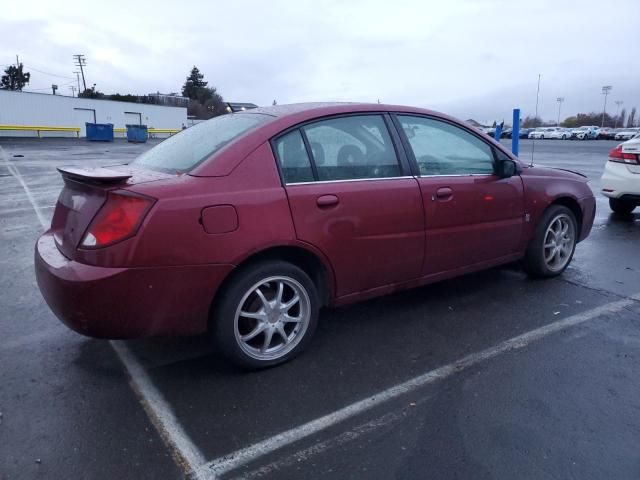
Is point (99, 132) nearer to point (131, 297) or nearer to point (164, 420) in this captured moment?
point (131, 297)

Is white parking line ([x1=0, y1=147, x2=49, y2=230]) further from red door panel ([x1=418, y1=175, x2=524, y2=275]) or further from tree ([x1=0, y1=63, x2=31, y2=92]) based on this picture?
tree ([x1=0, y1=63, x2=31, y2=92])

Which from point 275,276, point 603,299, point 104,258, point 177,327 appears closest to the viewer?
point 104,258

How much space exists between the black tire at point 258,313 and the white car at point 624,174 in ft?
19.9

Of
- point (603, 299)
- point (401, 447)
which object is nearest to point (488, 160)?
point (603, 299)

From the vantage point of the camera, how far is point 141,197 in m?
2.58

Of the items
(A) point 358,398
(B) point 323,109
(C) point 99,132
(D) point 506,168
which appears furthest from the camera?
(C) point 99,132

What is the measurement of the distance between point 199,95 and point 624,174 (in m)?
91.6

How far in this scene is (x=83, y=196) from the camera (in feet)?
9.31

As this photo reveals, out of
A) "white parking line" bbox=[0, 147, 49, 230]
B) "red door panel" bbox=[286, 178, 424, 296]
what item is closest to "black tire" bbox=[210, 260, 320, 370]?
"red door panel" bbox=[286, 178, 424, 296]

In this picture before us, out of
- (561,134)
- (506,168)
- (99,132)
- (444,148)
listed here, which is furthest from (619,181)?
(561,134)

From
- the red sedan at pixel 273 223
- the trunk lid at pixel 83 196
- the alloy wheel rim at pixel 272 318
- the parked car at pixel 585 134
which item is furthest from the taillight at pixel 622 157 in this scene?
the parked car at pixel 585 134

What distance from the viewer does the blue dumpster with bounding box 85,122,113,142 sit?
37.7 metres

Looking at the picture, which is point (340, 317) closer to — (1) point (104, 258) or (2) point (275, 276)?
(2) point (275, 276)

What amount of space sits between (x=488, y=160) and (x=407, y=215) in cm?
112
